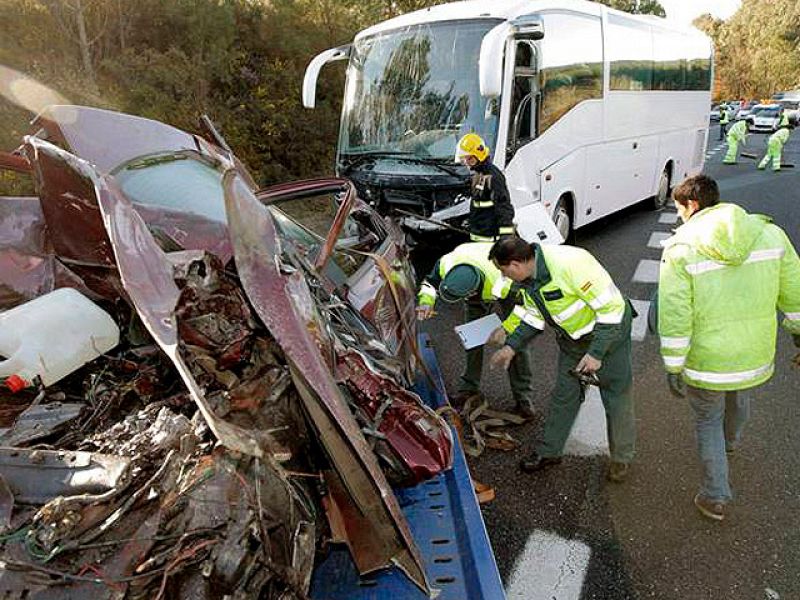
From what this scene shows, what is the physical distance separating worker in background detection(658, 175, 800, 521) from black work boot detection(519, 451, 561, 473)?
74 centimetres

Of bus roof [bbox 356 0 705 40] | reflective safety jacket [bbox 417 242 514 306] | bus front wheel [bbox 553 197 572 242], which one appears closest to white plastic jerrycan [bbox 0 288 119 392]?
reflective safety jacket [bbox 417 242 514 306]

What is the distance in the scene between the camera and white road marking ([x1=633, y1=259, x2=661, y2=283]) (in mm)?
6477

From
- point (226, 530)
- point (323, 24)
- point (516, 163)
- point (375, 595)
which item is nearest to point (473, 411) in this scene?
point (375, 595)

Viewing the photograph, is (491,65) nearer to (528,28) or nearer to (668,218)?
(528,28)

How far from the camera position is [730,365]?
9.15 feet

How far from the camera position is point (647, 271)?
6.76m

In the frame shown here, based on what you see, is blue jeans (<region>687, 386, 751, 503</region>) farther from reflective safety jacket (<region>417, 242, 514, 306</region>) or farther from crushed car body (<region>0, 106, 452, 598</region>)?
crushed car body (<region>0, 106, 452, 598</region>)

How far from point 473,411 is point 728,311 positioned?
5.49 feet

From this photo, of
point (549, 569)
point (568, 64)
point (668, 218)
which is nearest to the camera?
point (549, 569)

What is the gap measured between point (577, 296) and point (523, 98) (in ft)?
12.0

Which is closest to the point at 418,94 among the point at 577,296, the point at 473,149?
the point at 473,149

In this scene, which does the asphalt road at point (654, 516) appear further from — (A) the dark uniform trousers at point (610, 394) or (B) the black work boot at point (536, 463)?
(A) the dark uniform trousers at point (610, 394)

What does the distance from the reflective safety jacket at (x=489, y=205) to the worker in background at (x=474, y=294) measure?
0.96 meters

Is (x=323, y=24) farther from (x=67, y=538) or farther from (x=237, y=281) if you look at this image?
(x=67, y=538)
